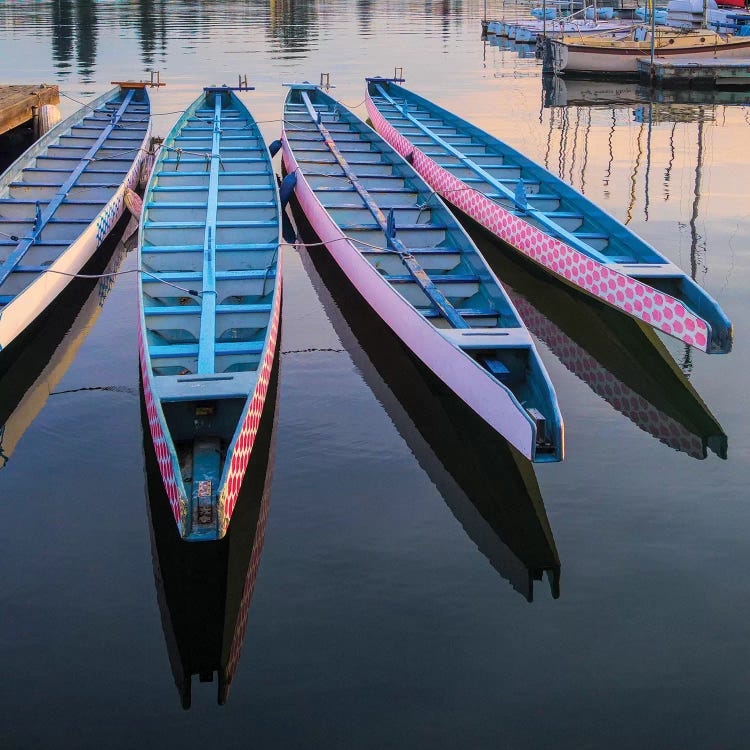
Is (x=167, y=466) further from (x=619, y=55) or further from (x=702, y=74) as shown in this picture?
(x=619, y=55)

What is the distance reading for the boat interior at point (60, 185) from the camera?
546 inches

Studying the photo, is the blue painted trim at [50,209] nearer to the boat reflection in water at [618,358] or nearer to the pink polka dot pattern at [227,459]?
the pink polka dot pattern at [227,459]

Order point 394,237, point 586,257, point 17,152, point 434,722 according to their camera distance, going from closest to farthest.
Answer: point 434,722
point 586,257
point 394,237
point 17,152

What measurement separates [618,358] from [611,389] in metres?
1.01

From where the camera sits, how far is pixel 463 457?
33.1 feet

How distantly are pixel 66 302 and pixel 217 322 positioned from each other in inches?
169

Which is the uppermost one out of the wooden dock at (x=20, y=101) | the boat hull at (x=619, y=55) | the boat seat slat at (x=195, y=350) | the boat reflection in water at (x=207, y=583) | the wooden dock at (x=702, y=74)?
the boat hull at (x=619, y=55)

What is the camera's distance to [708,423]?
10758 mm

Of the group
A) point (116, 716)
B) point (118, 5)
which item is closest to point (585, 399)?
point (116, 716)

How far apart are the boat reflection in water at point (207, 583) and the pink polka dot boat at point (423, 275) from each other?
2.47m

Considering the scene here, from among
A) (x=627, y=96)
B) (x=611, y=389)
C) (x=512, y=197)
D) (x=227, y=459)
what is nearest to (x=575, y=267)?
(x=611, y=389)

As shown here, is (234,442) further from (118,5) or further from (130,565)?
(118,5)

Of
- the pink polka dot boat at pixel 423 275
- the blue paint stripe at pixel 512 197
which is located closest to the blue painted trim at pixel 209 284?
the pink polka dot boat at pixel 423 275

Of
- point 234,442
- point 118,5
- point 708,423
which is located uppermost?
point 118,5
